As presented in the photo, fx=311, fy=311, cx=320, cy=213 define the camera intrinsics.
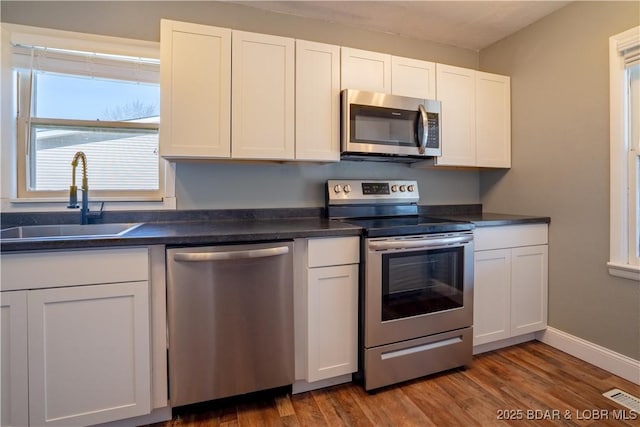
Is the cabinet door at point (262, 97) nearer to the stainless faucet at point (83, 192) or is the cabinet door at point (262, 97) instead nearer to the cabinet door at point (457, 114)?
the stainless faucet at point (83, 192)

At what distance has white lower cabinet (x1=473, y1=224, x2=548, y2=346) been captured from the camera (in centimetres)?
202

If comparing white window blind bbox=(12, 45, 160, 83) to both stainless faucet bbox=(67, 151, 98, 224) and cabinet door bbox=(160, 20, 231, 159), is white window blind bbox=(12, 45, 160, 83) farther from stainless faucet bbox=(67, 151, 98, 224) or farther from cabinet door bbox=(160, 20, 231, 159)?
stainless faucet bbox=(67, 151, 98, 224)

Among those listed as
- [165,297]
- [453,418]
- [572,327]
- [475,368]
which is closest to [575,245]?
[572,327]

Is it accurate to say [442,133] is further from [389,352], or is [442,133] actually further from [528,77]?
[389,352]

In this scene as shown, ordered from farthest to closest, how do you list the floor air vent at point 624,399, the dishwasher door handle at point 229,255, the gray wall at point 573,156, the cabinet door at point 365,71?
the cabinet door at point 365,71, the gray wall at point 573,156, the floor air vent at point 624,399, the dishwasher door handle at point 229,255

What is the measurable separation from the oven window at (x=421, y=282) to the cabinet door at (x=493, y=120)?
3.24 feet

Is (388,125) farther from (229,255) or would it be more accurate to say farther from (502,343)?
(502,343)

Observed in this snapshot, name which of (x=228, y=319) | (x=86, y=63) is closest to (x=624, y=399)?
(x=228, y=319)

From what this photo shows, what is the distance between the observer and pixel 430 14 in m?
2.21

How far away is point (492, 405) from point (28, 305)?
216cm

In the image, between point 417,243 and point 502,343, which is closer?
point 417,243

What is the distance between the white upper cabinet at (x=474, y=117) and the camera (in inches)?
89.4

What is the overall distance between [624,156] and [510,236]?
2.46 ft

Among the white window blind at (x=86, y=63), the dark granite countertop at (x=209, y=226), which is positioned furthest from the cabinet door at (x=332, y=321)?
the white window blind at (x=86, y=63)
